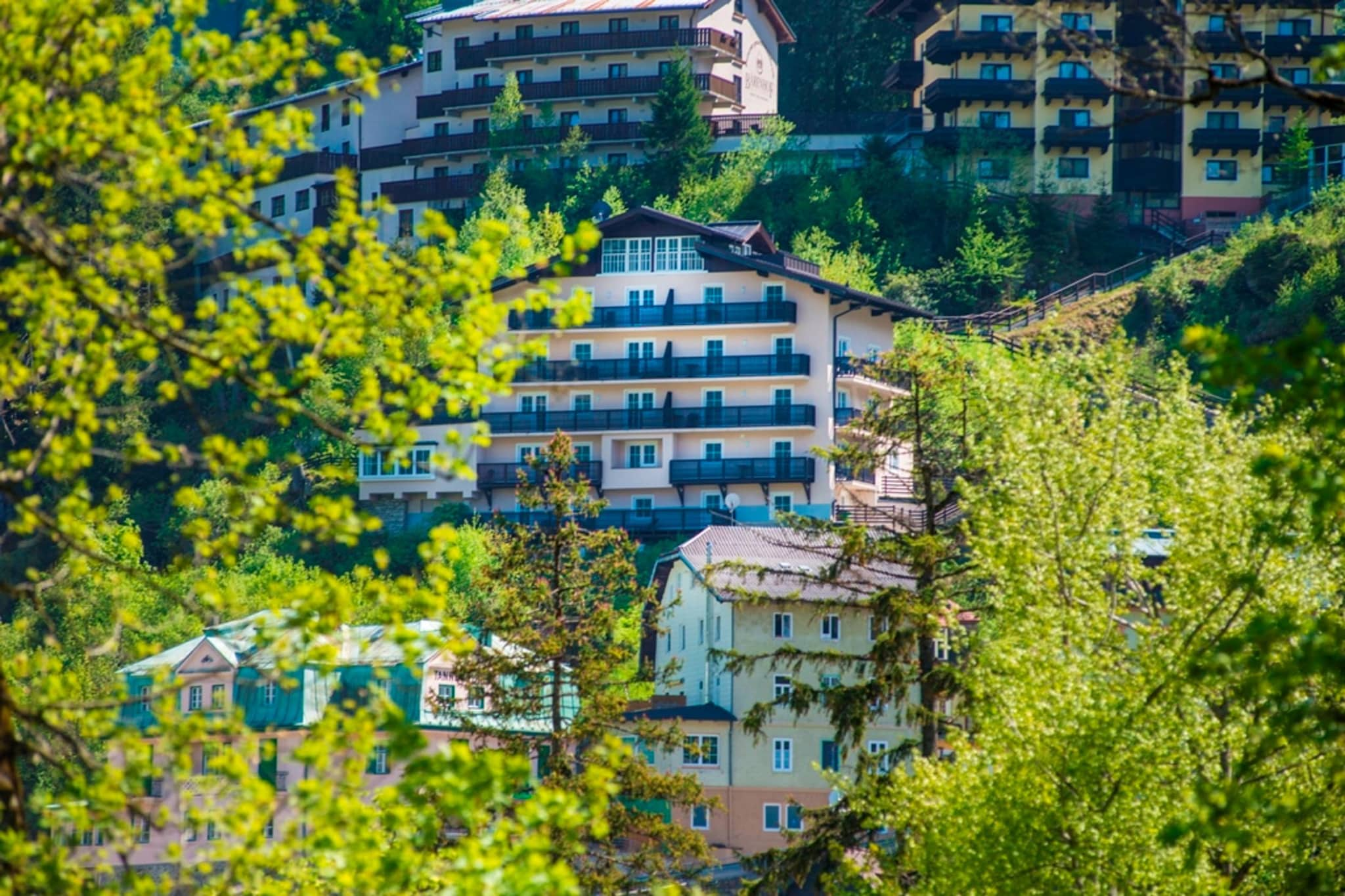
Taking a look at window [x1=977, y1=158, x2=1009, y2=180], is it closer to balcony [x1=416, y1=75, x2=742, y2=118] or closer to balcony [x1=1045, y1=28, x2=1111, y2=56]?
balcony [x1=416, y1=75, x2=742, y2=118]

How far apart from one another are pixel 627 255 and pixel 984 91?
2587 centimetres

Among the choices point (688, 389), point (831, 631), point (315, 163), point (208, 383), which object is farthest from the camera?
point (315, 163)

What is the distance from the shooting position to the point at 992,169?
109 metres

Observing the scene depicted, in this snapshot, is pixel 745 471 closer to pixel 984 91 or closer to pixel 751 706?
pixel 751 706

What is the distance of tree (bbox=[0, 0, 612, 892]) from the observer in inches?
463

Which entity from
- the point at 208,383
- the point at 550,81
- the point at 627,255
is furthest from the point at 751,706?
the point at 550,81

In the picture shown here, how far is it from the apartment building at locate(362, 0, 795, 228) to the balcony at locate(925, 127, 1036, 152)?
10.1 metres

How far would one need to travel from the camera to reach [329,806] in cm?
1208

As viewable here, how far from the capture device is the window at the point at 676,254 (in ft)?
304

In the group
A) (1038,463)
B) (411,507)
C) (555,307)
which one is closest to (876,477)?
(411,507)

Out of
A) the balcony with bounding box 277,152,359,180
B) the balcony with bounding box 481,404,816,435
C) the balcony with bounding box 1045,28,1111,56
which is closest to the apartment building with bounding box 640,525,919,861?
the balcony with bounding box 481,404,816,435

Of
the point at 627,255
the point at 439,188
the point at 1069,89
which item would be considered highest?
the point at 1069,89

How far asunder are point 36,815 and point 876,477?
7909 cm

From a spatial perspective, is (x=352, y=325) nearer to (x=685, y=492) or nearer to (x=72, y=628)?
(x=72, y=628)
